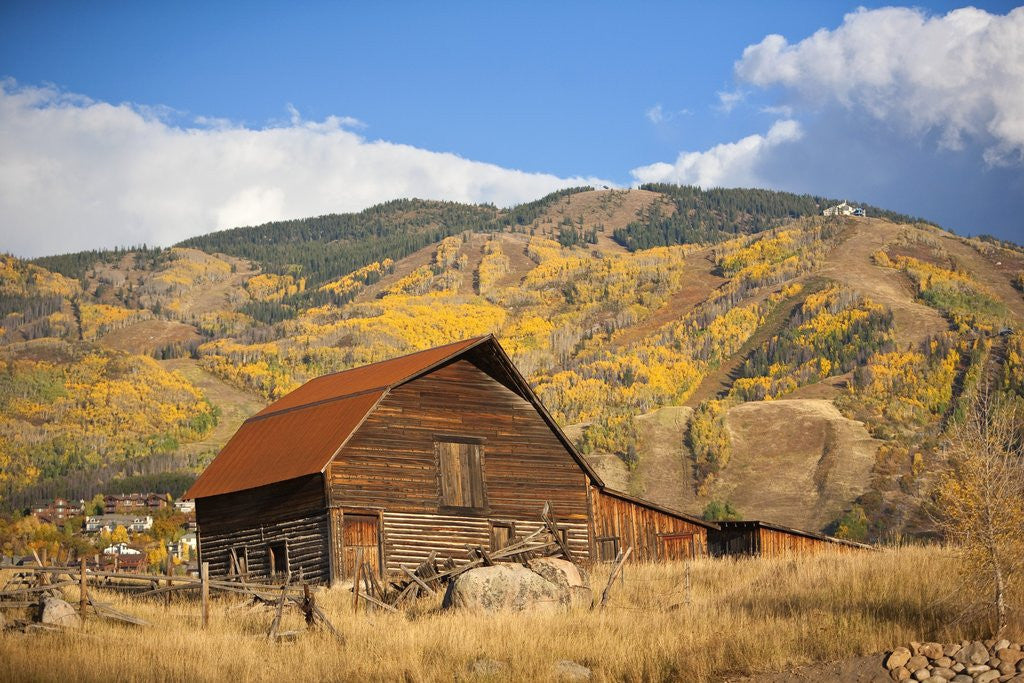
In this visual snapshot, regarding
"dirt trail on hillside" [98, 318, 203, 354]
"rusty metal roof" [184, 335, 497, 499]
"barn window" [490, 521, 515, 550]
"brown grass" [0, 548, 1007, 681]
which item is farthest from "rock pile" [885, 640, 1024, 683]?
"dirt trail on hillside" [98, 318, 203, 354]

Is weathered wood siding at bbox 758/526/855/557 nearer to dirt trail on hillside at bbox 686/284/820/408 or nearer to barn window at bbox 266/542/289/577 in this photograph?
barn window at bbox 266/542/289/577

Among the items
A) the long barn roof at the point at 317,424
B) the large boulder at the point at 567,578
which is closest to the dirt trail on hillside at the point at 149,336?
the long barn roof at the point at 317,424

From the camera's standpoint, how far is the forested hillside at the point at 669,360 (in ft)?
312

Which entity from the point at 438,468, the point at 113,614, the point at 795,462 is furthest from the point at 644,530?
the point at 795,462

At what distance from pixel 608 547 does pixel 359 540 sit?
10.3 metres

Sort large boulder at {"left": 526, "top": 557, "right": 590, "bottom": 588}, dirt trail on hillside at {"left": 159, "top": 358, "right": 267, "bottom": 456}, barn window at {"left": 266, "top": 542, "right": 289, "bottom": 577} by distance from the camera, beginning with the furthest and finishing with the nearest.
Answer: dirt trail on hillside at {"left": 159, "top": 358, "right": 267, "bottom": 456}, barn window at {"left": 266, "top": 542, "right": 289, "bottom": 577}, large boulder at {"left": 526, "top": 557, "right": 590, "bottom": 588}

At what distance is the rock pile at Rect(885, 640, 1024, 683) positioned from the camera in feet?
62.4

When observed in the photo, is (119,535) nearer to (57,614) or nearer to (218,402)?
(218,402)

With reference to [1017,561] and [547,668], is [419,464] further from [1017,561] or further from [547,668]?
[1017,561]

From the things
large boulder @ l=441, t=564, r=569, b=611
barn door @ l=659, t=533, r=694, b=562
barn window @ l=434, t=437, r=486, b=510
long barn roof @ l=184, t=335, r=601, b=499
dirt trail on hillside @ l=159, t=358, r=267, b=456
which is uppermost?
dirt trail on hillside @ l=159, t=358, r=267, b=456

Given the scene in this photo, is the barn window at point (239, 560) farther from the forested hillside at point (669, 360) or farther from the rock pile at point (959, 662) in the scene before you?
the forested hillside at point (669, 360)

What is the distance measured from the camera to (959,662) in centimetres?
1948

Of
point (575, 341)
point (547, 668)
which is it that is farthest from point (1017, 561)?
point (575, 341)

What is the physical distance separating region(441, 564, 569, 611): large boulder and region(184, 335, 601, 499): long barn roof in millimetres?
9106
